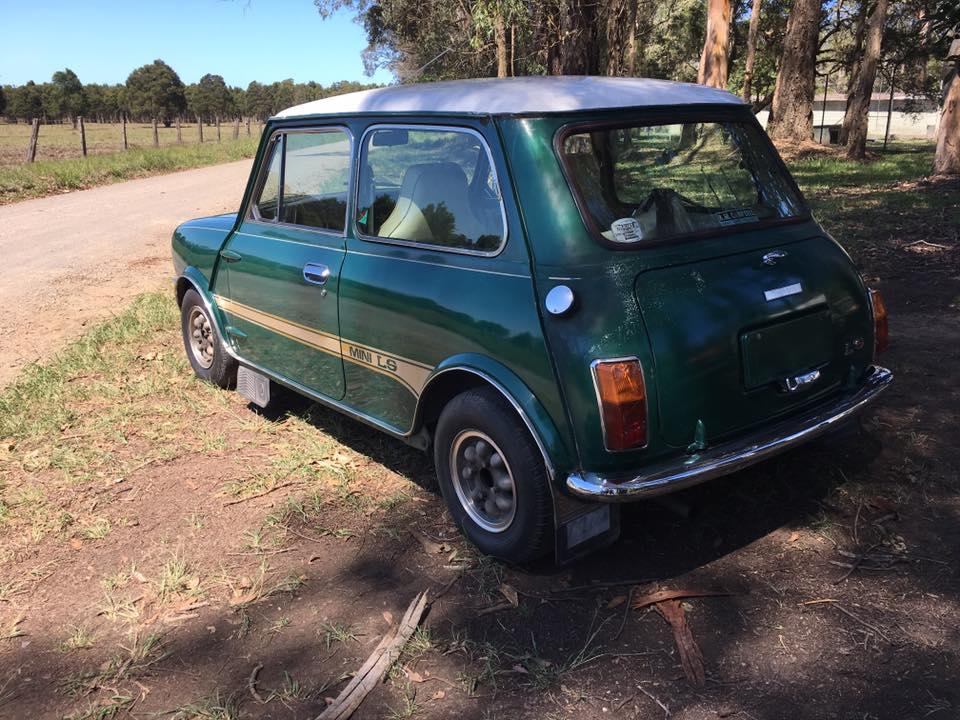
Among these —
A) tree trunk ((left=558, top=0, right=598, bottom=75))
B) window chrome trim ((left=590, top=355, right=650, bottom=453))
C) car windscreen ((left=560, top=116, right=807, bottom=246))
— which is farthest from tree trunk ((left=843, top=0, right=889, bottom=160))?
window chrome trim ((left=590, top=355, right=650, bottom=453))

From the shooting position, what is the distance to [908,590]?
3.11m

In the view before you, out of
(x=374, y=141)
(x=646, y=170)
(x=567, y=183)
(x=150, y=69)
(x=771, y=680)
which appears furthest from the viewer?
(x=150, y=69)

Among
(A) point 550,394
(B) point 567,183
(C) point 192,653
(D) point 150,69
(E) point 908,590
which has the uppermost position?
(D) point 150,69

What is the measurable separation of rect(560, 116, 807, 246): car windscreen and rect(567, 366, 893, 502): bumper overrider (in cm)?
86

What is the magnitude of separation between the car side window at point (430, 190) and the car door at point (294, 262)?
0.69 feet

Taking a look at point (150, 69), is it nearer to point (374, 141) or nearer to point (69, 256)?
point (69, 256)

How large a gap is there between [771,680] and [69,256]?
1054cm

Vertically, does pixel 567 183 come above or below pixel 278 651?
above

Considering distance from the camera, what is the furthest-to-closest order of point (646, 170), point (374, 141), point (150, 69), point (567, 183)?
point (150, 69)
point (374, 141)
point (646, 170)
point (567, 183)

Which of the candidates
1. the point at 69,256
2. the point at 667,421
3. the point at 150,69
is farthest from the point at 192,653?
the point at 150,69

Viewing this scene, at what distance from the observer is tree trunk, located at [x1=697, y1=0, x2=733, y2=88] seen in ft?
42.2

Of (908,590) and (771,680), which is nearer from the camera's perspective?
(771,680)

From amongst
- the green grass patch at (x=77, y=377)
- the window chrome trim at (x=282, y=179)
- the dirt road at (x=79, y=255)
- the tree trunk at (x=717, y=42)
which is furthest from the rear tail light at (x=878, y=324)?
the tree trunk at (x=717, y=42)

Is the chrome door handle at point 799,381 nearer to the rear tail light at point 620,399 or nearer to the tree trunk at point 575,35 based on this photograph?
the rear tail light at point 620,399
